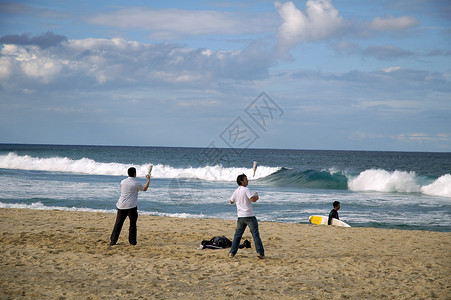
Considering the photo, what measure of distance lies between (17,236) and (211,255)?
446 cm

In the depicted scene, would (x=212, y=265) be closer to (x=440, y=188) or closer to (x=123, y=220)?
(x=123, y=220)

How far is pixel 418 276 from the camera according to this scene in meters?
7.12

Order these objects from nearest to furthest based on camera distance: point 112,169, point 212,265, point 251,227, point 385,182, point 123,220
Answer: point 212,265, point 251,227, point 123,220, point 385,182, point 112,169

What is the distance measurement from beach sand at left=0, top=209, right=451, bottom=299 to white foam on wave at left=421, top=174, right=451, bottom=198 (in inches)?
598

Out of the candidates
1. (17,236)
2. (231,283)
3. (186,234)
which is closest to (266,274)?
(231,283)

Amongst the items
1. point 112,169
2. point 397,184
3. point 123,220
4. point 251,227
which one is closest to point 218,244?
point 251,227

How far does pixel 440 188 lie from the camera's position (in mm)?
25938

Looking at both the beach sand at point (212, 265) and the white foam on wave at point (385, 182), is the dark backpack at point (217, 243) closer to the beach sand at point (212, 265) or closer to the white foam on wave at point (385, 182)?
the beach sand at point (212, 265)

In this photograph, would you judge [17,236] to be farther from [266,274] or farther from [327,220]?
[327,220]

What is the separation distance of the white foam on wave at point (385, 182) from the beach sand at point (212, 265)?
17.0m

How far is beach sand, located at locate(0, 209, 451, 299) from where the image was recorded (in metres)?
6.04

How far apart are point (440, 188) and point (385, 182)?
145 inches

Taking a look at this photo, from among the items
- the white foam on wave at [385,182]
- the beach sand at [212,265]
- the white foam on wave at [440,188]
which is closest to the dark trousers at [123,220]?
the beach sand at [212,265]

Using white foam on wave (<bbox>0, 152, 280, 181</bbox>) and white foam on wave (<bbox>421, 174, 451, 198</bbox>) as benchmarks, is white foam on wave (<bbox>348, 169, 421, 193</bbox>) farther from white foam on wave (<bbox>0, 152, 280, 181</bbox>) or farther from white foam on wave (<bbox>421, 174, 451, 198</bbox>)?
white foam on wave (<bbox>0, 152, 280, 181</bbox>)
